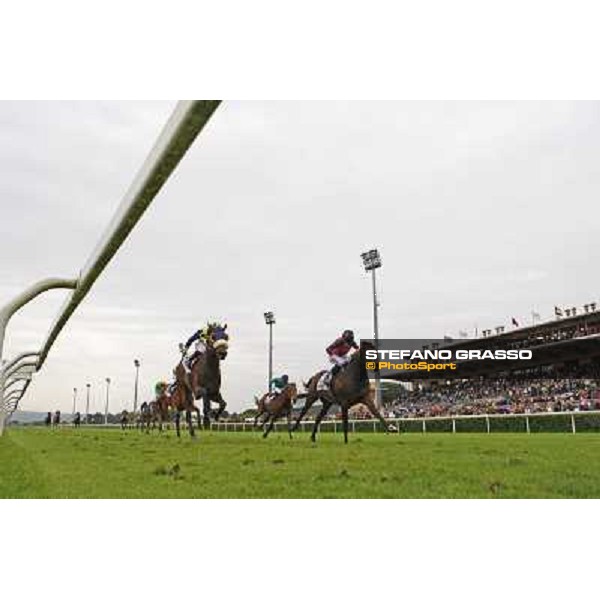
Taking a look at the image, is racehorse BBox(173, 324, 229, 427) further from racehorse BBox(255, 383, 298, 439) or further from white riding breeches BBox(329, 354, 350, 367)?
racehorse BBox(255, 383, 298, 439)

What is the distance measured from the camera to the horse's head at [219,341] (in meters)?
11.5

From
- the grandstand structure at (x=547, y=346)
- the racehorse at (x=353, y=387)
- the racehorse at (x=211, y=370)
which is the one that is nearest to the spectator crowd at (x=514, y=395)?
the grandstand structure at (x=547, y=346)

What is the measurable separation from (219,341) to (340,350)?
2.14 m

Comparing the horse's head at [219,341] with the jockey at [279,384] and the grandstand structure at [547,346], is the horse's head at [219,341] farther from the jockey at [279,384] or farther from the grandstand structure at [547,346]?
the grandstand structure at [547,346]

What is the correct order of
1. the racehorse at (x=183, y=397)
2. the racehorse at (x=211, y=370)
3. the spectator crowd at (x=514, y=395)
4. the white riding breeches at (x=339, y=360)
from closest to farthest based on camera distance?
the white riding breeches at (x=339, y=360)
the racehorse at (x=211, y=370)
the racehorse at (x=183, y=397)
the spectator crowd at (x=514, y=395)

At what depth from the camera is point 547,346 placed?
1025 inches

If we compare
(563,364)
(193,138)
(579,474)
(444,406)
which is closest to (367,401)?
(579,474)

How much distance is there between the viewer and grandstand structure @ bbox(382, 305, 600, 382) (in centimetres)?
2528

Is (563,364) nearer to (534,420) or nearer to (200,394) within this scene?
(534,420)

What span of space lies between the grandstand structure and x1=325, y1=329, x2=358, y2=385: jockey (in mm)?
16633

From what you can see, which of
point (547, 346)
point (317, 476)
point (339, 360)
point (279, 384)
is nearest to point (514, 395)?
point (547, 346)

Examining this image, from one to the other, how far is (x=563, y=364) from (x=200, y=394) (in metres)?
18.8

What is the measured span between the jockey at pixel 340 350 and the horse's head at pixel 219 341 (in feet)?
5.89

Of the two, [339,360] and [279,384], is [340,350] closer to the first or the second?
[339,360]
